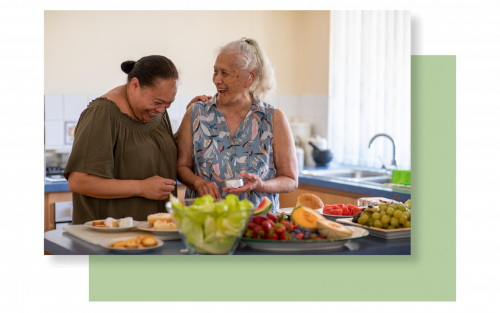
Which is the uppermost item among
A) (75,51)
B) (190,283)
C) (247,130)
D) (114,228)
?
→ (75,51)

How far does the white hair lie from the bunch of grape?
701 millimetres

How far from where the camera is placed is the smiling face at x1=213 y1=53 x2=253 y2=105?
2.16 m

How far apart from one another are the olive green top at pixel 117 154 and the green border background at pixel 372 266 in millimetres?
417

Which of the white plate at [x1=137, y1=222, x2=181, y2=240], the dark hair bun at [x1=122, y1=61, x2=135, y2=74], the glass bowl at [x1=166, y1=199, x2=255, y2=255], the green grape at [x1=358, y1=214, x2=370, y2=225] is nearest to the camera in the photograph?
the glass bowl at [x1=166, y1=199, x2=255, y2=255]

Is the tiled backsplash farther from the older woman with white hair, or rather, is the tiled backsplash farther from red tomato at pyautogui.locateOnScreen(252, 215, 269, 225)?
red tomato at pyautogui.locateOnScreen(252, 215, 269, 225)

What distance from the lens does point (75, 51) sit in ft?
12.1

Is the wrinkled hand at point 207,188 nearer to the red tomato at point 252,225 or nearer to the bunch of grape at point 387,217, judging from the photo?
the red tomato at point 252,225

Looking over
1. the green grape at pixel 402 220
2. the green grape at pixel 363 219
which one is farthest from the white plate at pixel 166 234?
the green grape at pixel 402 220

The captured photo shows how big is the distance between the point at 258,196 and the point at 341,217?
40 centimetres

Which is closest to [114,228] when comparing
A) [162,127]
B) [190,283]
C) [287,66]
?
[190,283]

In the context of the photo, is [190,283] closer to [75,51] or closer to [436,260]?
[436,260]

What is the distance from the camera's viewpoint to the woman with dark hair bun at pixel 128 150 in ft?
6.26

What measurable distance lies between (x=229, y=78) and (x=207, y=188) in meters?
0.44

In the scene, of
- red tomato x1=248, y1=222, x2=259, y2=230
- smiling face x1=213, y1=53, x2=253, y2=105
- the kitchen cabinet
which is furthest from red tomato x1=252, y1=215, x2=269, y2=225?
the kitchen cabinet
